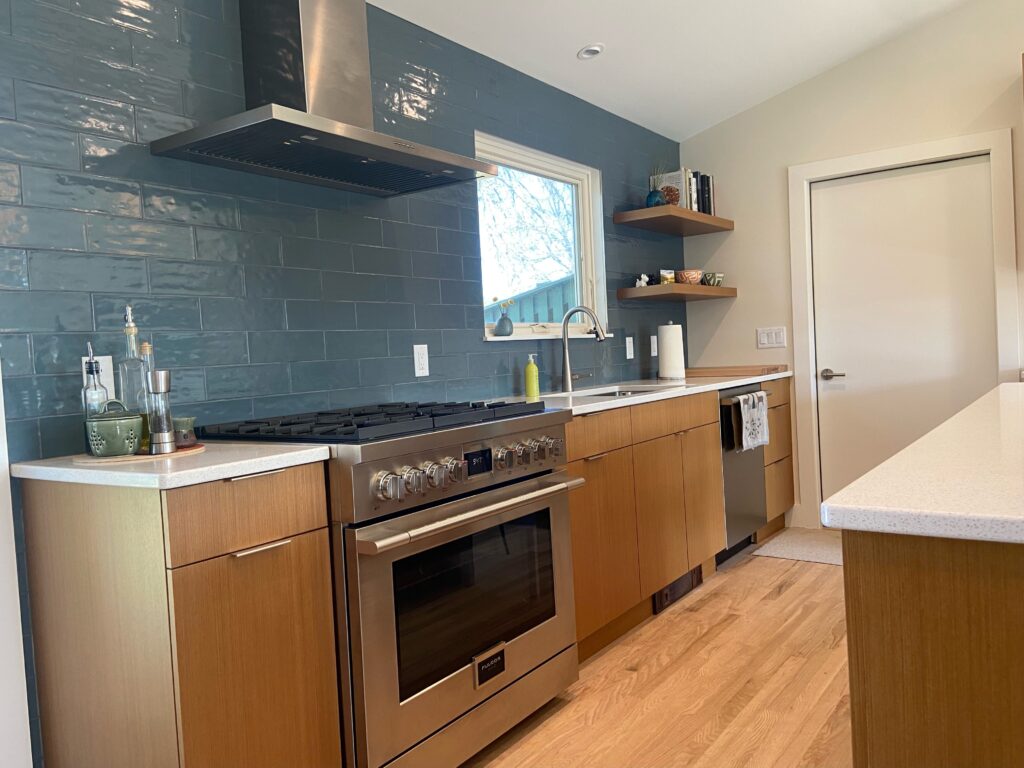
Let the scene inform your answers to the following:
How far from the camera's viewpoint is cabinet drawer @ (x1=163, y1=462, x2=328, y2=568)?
1.50m

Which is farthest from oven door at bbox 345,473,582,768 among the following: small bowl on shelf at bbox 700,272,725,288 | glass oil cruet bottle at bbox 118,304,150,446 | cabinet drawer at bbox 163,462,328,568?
small bowl on shelf at bbox 700,272,725,288

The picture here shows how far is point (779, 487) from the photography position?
4.34m

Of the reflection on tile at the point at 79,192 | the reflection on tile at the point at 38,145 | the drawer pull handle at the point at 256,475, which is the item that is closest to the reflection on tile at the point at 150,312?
the reflection on tile at the point at 79,192

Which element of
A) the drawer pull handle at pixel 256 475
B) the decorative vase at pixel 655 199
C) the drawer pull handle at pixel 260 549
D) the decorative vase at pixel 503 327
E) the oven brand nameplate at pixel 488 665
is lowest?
the oven brand nameplate at pixel 488 665

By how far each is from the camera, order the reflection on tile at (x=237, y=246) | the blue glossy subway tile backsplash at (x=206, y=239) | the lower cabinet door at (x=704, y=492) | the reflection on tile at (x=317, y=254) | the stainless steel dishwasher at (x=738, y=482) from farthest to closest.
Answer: the stainless steel dishwasher at (x=738, y=482) → the lower cabinet door at (x=704, y=492) → the reflection on tile at (x=317, y=254) → the reflection on tile at (x=237, y=246) → the blue glossy subway tile backsplash at (x=206, y=239)

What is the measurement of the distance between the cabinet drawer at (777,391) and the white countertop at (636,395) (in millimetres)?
28

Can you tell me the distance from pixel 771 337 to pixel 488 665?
3.03 metres

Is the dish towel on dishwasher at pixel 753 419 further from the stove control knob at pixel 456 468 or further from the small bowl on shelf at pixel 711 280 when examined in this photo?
the stove control knob at pixel 456 468

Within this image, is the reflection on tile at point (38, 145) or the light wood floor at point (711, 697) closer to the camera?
the reflection on tile at point (38, 145)

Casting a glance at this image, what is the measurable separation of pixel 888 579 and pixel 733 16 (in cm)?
310

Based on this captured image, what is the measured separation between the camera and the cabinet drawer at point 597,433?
8.64 ft

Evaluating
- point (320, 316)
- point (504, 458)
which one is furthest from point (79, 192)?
point (504, 458)

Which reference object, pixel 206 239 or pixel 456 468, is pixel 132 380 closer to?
pixel 206 239

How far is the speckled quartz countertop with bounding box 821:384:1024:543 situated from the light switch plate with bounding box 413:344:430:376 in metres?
1.81
